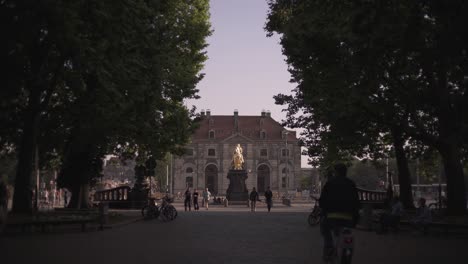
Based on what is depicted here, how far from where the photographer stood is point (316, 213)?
80.6 ft

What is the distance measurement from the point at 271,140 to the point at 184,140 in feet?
280

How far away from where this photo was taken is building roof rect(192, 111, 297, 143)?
120 metres

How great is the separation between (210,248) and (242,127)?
109 m

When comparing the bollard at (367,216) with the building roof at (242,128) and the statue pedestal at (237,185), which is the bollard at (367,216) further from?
the building roof at (242,128)

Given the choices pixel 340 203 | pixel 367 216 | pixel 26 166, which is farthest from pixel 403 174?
pixel 340 203

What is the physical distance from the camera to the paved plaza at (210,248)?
12164 millimetres

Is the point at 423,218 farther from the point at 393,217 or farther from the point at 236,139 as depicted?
the point at 236,139

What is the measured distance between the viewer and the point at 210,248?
14250 millimetres

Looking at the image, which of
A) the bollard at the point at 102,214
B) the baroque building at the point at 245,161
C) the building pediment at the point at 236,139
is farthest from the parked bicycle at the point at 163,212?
the building pediment at the point at 236,139

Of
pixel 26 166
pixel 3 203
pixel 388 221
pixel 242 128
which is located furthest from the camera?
pixel 242 128

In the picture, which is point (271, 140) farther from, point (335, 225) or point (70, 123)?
point (335, 225)

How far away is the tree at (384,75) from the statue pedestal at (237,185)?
3361 centimetres

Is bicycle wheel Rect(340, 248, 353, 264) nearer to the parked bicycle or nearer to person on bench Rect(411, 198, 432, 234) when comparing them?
person on bench Rect(411, 198, 432, 234)

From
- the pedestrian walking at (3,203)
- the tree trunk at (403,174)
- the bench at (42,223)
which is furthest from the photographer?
the tree trunk at (403,174)
